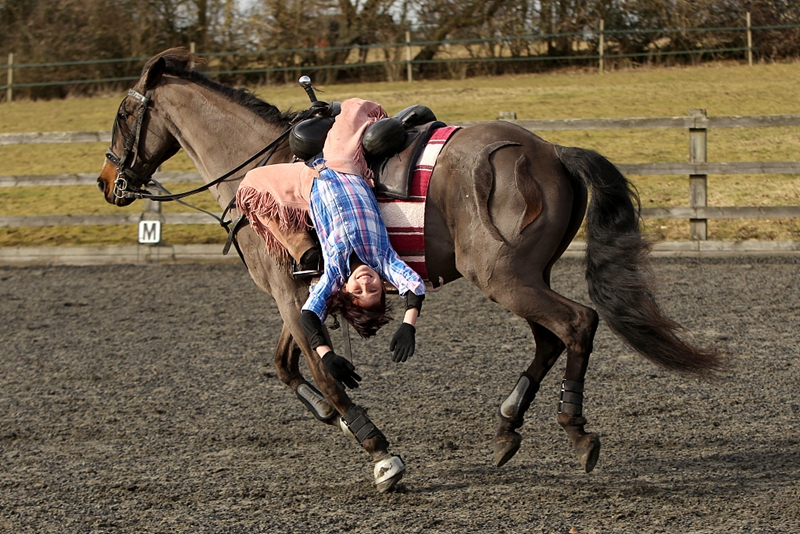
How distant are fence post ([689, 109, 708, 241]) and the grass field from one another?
458mm

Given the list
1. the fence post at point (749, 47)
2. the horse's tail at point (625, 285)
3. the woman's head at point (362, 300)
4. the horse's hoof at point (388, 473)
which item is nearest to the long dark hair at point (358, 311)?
the woman's head at point (362, 300)

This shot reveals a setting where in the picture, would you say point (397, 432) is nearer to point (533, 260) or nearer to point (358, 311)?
point (358, 311)

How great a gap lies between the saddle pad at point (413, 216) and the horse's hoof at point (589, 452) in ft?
3.36

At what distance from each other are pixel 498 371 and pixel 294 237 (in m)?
2.15

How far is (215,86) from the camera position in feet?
15.8

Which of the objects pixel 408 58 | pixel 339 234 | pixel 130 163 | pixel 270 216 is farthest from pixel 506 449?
pixel 408 58

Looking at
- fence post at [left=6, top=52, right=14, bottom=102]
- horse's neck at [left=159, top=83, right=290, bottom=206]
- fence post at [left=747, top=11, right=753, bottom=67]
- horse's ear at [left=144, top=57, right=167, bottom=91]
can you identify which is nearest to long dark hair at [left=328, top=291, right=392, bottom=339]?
horse's neck at [left=159, top=83, right=290, bottom=206]

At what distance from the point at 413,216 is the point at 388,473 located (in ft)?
3.70

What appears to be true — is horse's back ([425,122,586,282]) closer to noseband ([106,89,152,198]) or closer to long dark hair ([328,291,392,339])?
long dark hair ([328,291,392,339])

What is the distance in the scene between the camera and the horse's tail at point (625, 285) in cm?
392

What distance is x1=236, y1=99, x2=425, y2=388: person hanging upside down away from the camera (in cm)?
379

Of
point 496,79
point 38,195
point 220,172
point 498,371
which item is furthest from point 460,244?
point 496,79

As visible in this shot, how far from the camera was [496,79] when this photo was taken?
2230 cm

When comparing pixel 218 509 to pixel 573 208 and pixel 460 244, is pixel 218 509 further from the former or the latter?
pixel 573 208
